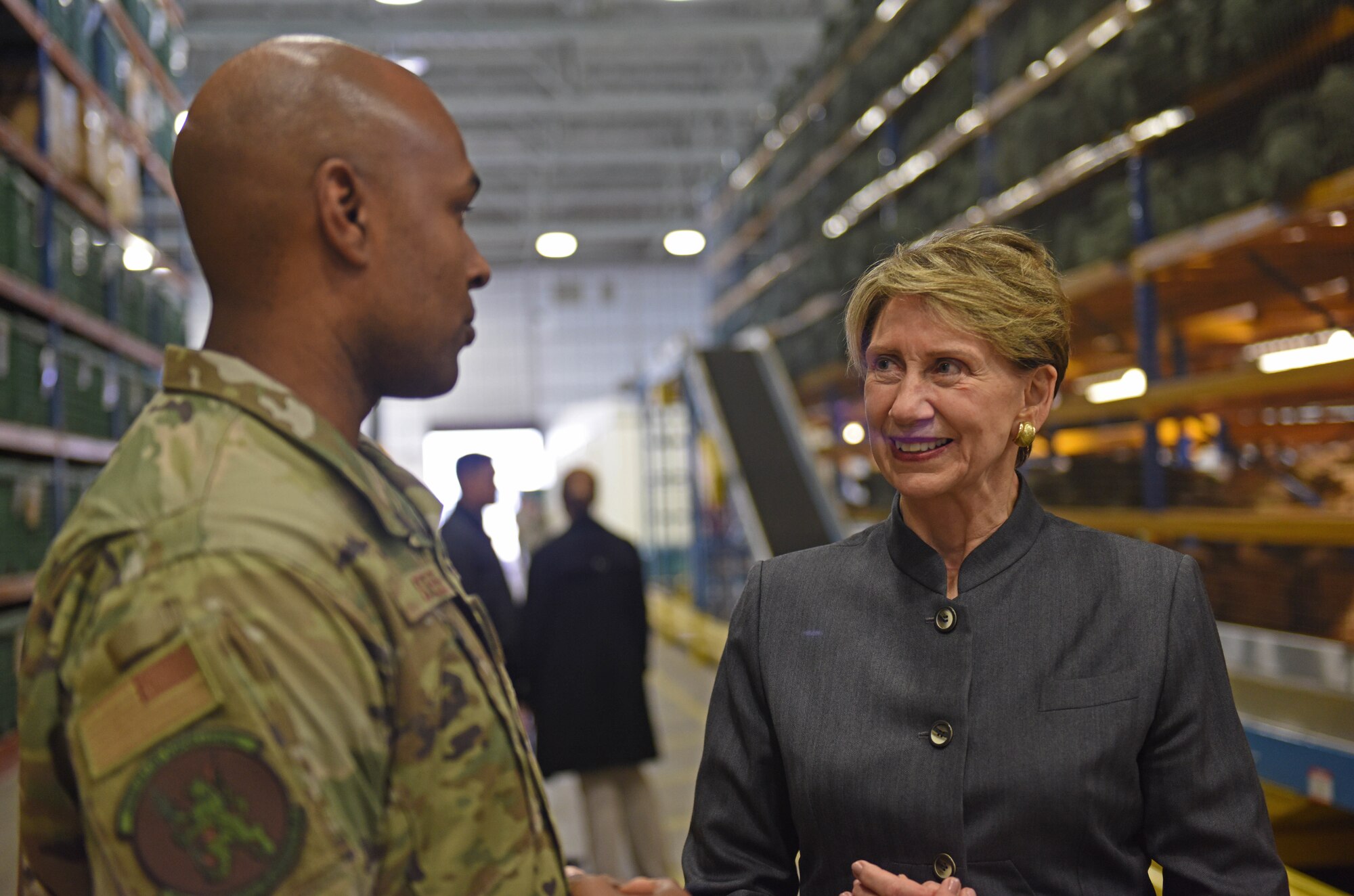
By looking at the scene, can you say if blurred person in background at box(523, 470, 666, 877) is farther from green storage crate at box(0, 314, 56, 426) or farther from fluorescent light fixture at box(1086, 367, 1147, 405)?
fluorescent light fixture at box(1086, 367, 1147, 405)

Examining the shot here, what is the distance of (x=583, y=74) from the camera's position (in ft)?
51.5

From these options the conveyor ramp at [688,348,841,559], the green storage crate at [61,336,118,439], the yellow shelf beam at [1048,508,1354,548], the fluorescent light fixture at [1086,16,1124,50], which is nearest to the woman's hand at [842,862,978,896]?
the yellow shelf beam at [1048,508,1354,548]

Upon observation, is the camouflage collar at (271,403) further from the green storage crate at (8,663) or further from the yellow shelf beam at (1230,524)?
the green storage crate at (8,663)

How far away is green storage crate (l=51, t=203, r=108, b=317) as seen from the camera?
16.1 feet

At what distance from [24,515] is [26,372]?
1.95 ft

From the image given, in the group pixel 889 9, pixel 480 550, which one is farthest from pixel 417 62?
pixel 480 550

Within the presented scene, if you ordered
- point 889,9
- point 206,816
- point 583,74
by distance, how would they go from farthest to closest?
point 583,74 < point 889,9 < point 206,816

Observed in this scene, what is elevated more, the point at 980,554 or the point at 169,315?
the point at 169,315

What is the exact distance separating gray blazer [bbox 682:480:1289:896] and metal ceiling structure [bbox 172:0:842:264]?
10.7 meters

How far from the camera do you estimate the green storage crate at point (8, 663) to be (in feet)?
14.9

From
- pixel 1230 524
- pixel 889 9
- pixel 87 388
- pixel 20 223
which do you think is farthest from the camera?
pixel 889 9

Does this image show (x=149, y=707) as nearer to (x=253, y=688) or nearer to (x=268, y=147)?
(x=253, y=688)

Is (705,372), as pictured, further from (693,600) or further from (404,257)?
(404,257)

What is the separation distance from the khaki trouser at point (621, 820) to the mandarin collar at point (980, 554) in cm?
307
